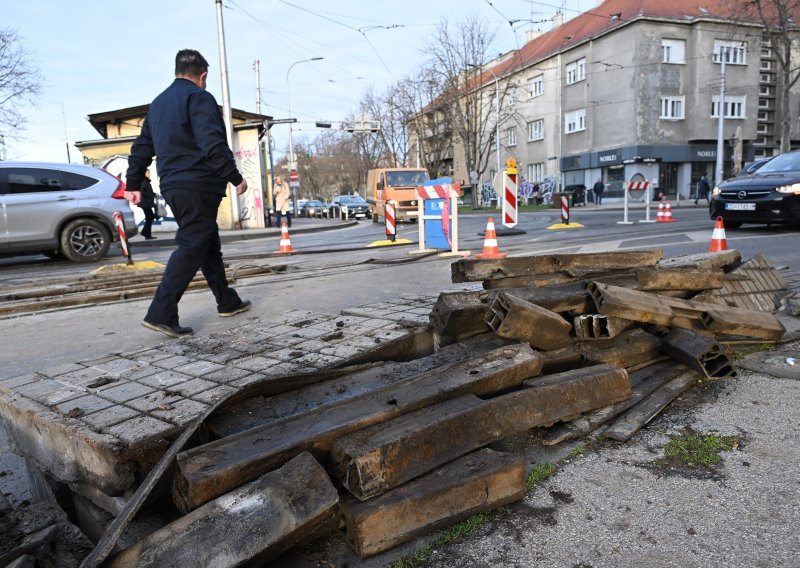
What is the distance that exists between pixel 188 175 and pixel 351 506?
3124 millimetres

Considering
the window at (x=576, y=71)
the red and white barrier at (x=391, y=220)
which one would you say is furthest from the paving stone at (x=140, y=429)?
the window at (x=576, y=71)

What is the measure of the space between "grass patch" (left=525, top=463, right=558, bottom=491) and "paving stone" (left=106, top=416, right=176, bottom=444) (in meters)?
1.41

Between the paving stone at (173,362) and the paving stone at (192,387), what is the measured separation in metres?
0.37

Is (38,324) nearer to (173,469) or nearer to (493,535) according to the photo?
(173,469)

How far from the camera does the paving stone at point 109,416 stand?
2.25m

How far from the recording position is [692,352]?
3215 mm

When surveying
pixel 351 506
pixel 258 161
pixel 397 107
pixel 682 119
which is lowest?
pixel 351 506

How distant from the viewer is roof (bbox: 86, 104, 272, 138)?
79.4 feet

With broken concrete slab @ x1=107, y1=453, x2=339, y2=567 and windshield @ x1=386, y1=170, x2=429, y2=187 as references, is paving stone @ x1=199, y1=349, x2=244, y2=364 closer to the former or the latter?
broken concrete slab @ x1=107, y1=453, x2=339, y2=567

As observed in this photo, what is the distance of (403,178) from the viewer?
1011 inches

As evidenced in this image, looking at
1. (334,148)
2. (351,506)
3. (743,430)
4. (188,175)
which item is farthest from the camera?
(334,148)

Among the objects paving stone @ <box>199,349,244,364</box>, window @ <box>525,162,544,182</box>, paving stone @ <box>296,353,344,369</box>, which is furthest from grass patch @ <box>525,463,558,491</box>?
window @ <box>525,162,544,182</box>

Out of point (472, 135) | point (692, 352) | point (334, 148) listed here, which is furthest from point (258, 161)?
point (334, 148)

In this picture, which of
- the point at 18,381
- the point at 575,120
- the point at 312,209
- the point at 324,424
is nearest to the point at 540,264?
the point at 324,424
